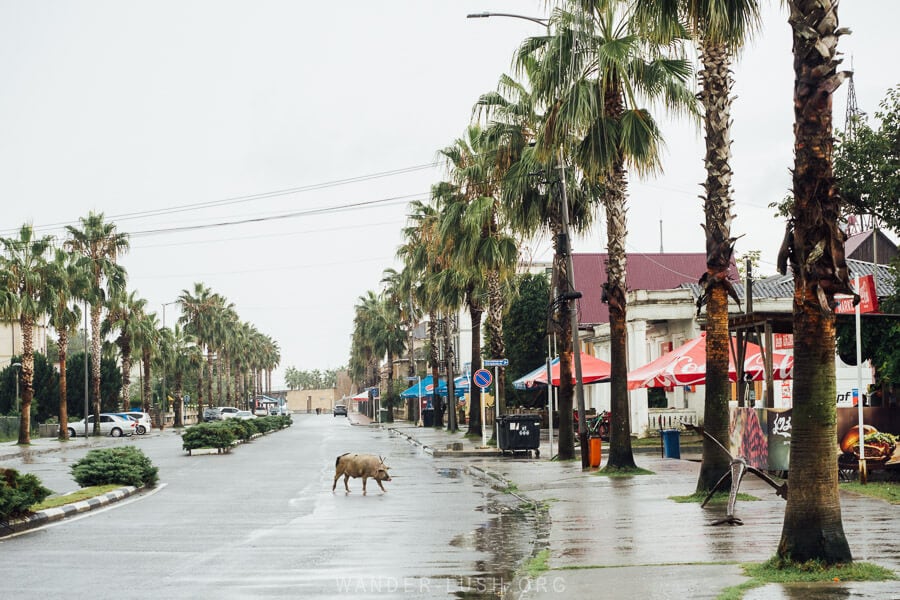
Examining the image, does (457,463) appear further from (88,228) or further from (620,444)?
(88,228)

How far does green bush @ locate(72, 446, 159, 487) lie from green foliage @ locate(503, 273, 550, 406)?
39364 mm

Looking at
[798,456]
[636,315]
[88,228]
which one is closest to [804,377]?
[798,456]

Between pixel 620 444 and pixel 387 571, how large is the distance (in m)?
13.5

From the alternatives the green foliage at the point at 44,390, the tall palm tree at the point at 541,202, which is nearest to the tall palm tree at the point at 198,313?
the green foliage at the point at 44,390

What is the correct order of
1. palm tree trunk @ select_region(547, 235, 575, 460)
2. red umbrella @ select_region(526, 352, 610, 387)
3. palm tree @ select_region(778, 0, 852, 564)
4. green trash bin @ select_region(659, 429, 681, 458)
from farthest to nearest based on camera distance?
red umbrella @ select_region(526, 352, 610, 387) → green trash bin @ select_region(659, 429, 681, 458) → palm tree trunk @ select_region(547, 235, 575, 460) → palm tree @ select_region(778, 0, 852, 564)

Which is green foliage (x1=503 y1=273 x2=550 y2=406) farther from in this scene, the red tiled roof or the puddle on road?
the puddle on road

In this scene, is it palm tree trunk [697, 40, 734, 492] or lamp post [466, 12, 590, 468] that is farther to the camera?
lamp post [466, 12, 590, 468]

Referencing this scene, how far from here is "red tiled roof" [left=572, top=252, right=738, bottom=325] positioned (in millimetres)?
63312

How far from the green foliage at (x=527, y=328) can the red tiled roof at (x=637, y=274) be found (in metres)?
2.37

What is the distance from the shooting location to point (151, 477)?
994 inches

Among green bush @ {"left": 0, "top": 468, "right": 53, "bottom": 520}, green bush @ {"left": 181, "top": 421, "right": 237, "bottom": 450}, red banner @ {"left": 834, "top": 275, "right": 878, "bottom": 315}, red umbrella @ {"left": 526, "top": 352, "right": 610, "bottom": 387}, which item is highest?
red banner @ {"left": 834, "top": 275, "right": 878, "bottom": 315}

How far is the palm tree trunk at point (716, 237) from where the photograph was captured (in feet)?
58.7

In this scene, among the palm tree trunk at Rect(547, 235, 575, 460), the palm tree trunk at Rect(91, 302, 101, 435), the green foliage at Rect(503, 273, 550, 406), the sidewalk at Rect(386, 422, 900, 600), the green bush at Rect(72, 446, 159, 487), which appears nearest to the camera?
the sidewalk at Rect(386, 422, 900, 600)

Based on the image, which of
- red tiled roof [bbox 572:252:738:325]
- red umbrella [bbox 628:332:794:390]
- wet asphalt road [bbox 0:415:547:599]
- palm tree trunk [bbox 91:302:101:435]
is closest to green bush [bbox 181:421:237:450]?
wet asphalt road [bbox 0:415:547:599]
